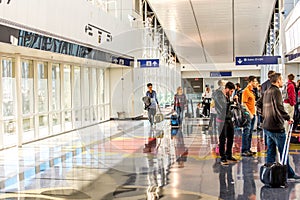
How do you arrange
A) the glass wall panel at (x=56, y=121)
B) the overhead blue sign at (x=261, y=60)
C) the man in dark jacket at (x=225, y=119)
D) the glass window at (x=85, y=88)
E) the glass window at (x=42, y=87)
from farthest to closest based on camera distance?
the overhead blue sign at (x=261, y=60) → the glass window at (x=85, y=88) → the glass wall panel at (x=56, y=121) → the glass window at (x=42, y=87) → the man in dark jacket at (x=225, y=119)

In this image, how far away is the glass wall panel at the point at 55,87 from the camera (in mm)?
14773

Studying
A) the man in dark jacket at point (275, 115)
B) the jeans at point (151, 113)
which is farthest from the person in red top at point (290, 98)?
the jeans at point (151, 113)

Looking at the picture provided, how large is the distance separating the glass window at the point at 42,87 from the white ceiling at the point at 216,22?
8325 mm

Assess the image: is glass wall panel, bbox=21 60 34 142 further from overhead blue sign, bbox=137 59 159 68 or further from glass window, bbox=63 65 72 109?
overhead blue sign, bbox=137 59 159 68

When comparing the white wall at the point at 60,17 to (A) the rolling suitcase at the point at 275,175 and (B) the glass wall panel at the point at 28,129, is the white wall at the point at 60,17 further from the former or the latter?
(A) the rolling suitcase at the point at 275,175

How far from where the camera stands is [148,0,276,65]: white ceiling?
20.0m

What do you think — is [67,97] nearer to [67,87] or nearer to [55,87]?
[67,87]

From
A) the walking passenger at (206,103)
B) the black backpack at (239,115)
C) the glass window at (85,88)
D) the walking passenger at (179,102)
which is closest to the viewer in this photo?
the black backpack at (239,115)

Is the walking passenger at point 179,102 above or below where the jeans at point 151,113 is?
above

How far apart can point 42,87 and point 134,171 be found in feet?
24.4

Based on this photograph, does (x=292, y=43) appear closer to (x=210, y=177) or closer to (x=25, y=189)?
(x=210, y=177)

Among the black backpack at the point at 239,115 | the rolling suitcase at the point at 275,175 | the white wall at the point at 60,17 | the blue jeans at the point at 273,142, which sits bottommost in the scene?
the rolling suitcase at the point at 275,175

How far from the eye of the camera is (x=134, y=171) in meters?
7.39

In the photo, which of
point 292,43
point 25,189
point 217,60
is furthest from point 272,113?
point 217,60
